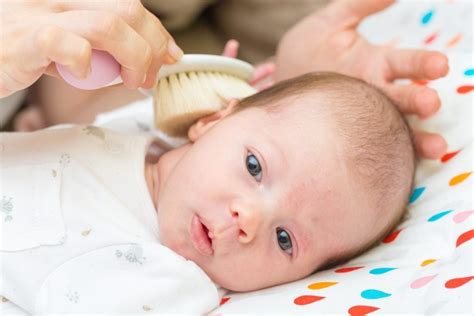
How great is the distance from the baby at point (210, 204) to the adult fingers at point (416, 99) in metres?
0.11

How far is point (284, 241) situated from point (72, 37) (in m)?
0.44

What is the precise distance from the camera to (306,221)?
1.04 metres

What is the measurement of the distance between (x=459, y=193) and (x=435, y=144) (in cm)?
12

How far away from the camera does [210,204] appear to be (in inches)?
39.8

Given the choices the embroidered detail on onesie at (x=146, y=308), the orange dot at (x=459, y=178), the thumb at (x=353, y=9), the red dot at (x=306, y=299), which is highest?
the thumb at (x=353, y=9)

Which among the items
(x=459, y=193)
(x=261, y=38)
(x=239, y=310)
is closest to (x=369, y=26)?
(x=261, y=38)

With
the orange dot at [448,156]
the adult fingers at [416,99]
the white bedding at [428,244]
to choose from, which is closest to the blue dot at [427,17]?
the white bedding at [428,244]

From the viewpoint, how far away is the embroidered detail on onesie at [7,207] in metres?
0.99

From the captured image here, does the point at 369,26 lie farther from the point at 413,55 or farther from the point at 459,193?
the point at 459,193

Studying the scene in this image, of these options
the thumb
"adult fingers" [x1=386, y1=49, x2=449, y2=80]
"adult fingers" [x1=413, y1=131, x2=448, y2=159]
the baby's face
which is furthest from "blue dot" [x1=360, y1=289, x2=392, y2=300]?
the thumb

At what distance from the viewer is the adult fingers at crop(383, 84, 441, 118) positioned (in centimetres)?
121

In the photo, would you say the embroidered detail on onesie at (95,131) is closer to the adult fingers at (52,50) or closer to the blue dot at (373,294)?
the adult fingers at (52,50)

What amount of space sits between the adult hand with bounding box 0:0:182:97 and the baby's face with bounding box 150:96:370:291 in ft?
0.60

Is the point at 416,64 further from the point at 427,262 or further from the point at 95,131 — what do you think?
the point at 95,131
